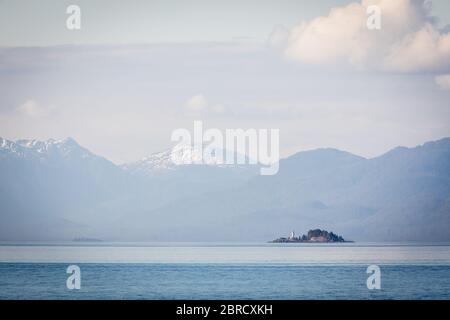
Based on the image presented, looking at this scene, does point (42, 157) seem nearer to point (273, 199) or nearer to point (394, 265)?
point (273, 199)

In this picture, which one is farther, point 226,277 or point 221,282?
point 226,277
